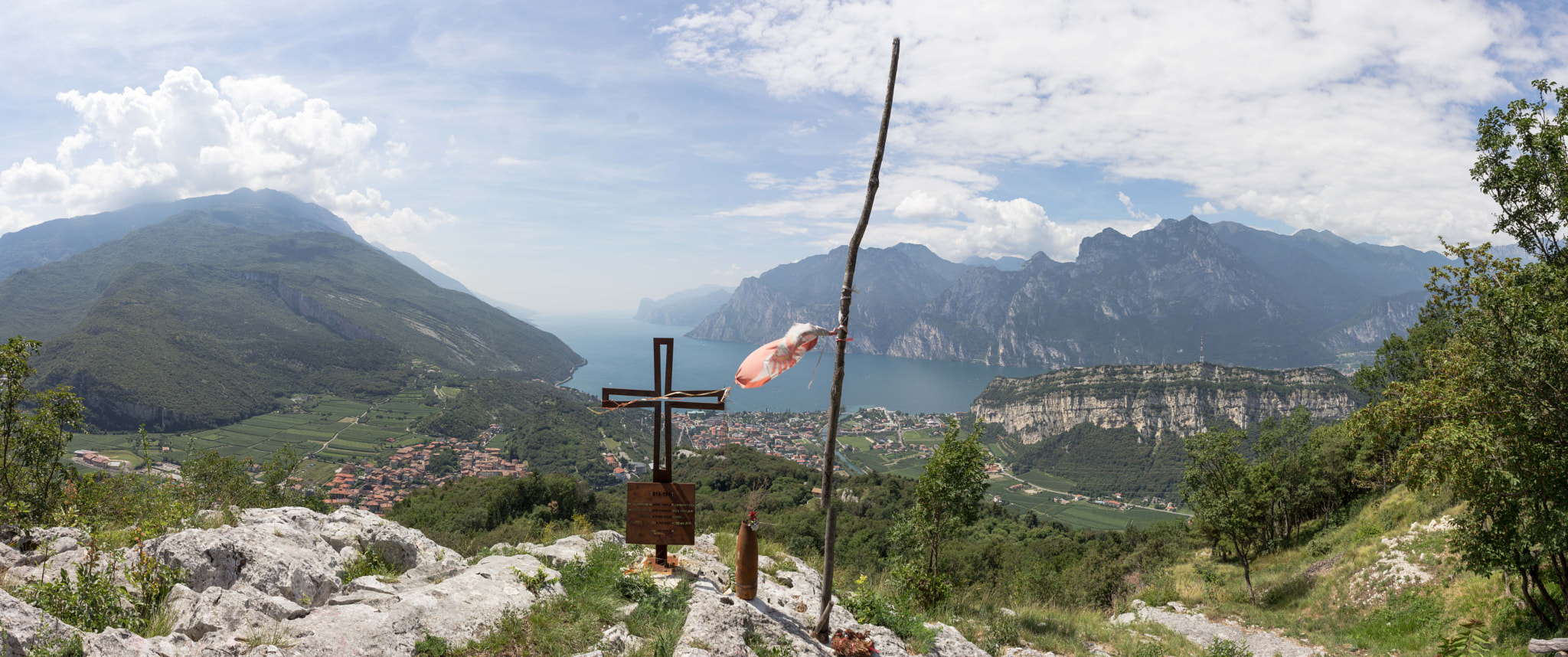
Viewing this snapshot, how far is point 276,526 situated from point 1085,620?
47.6 feet

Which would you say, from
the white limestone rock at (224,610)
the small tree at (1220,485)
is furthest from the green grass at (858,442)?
the white limestone rock at (224,610)

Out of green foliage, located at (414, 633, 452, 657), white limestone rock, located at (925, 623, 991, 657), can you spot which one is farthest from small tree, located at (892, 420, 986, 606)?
green foliage, located at (414, 633, 452, 657)

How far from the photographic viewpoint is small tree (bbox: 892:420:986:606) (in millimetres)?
12398

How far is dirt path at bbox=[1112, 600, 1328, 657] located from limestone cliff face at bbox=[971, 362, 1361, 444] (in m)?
127

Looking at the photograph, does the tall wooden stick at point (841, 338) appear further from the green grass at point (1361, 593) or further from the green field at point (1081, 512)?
the green field at point (1081, 512)

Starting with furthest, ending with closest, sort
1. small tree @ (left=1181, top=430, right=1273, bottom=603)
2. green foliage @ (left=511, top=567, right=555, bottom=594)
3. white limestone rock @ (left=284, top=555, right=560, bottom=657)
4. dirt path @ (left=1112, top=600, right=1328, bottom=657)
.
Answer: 1. small tree @ (left=1181, top=430, right=1273, bottom=603)
2. dirt path @ (left=1112, top=600, right=1328, bottom=657)
3. green foliage @ (left=511, top=567, right=555, bottom=594)
4. white limestone rock @ (left=284, top=555, right=560, bottom=657)

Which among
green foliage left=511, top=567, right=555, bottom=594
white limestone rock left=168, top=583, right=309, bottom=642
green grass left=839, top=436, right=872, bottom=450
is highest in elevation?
white limestone rock left=168, top=583, right=309, bottom=642

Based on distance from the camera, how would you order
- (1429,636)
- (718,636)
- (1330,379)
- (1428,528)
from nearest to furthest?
(718,636), (1429,636), (1428,528), (1330,379)

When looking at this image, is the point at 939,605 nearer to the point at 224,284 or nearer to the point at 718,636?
the point at 718,636

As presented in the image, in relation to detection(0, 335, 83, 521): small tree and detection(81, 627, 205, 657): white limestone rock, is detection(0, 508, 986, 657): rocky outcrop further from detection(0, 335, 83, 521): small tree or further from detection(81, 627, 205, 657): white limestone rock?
detection(0, 335, 83, 521): small tree

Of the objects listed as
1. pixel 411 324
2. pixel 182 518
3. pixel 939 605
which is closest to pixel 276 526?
pixel 182 518

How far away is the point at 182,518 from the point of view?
26.8 feet

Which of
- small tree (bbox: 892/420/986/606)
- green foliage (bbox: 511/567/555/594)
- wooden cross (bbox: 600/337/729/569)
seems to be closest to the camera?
green foliage (bbox: 511/567/555/594)

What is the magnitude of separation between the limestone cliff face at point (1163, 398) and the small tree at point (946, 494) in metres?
133
